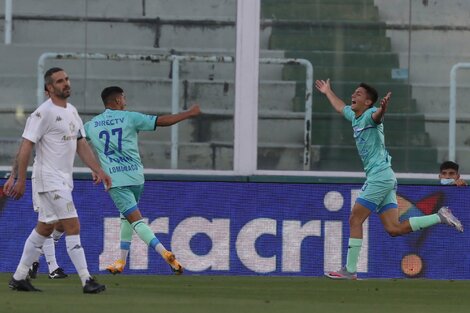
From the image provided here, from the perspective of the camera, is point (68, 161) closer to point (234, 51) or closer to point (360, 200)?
point (360, 200)

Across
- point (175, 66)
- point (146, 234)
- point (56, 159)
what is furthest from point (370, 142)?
point (56, 159)

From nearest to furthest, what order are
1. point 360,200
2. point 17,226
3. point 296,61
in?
1. point 360,200
2. point 17,226
3. point 296,61

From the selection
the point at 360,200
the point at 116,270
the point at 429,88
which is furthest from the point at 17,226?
the point at 429,88

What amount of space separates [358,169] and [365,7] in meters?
1.84

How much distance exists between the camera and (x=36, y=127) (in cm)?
1055

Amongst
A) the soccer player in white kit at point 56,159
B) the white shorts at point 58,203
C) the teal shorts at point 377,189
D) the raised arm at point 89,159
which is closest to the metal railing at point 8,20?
the raised arm at point 89,159

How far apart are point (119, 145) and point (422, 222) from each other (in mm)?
2978

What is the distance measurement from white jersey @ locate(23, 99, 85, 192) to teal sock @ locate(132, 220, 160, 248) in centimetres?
196

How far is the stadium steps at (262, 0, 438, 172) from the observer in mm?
15414

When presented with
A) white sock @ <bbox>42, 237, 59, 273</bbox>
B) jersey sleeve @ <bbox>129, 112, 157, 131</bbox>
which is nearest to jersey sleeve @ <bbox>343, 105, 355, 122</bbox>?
jersey sleeve @ <bbox>129, 112, 157, 131</bbox>

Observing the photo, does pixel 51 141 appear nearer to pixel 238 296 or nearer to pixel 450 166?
pixel 238 296

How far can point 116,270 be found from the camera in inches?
525

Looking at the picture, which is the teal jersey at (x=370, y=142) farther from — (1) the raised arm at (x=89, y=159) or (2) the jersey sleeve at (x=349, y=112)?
(1) the raised arm at (x=89, y=159)

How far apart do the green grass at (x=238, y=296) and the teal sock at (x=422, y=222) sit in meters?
0.56
